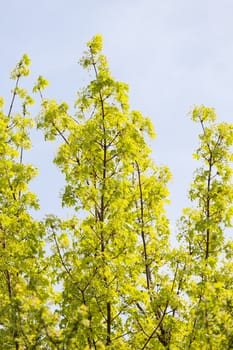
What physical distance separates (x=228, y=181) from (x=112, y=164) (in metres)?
2.72

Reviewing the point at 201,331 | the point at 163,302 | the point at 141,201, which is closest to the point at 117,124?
the point at 141,201

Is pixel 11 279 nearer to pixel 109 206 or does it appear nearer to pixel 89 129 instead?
pixel 109 206

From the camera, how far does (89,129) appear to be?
525 inches

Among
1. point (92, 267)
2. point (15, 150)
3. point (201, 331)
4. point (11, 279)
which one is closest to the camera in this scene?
point (201, 331)

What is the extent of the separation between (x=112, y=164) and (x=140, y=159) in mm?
794

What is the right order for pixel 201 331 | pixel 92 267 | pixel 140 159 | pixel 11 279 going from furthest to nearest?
pixel 140 159 < pixel 11 279 < pixel 92 267 < pixel 201 331

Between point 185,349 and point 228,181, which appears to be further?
point 228,181

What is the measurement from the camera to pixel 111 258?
1191 centimetres

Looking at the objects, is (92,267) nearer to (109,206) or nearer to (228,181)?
(109,206)

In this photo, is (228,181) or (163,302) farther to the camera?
(228,181)

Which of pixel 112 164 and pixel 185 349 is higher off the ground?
pixel 112 164

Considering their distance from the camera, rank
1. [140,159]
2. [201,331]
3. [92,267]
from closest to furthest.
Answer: [201,331] < [92,267] < [140,159]

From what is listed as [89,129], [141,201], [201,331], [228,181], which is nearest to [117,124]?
[89,129]

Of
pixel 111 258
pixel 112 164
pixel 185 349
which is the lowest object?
pixel 185 349
